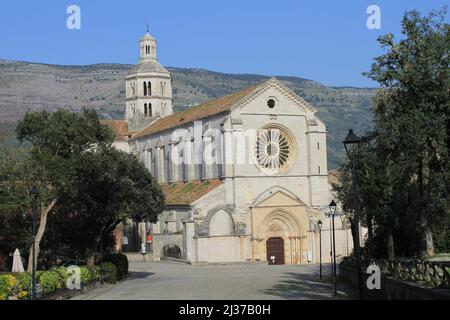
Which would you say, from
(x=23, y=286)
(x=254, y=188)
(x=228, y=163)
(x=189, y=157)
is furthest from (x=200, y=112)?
(x=23, y=286)

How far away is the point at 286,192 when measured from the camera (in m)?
68.4

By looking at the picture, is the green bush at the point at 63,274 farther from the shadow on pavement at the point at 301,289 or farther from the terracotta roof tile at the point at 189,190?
the terracotta roof tile at the point at 189,190

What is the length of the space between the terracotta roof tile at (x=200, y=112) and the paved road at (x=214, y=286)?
17.6 metres

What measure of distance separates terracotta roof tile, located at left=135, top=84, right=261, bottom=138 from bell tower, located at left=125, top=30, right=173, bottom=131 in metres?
2.69

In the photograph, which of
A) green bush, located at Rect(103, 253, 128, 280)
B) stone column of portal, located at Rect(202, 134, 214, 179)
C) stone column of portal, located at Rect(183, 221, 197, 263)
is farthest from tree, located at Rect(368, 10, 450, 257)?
stone column of portal, located at Rect(202, 134, 214, 179)

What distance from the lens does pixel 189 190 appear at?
71.4 m

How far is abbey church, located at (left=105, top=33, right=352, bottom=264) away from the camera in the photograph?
65.5 m

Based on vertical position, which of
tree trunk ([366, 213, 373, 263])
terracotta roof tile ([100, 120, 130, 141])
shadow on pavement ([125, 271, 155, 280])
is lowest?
shadow on pavement ([125, 271, 155, 280])

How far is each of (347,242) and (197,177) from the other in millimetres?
16170

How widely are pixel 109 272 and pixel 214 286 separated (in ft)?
24.7

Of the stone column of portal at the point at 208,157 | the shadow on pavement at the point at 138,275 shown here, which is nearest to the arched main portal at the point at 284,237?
the stone column of portal at the point at 208,157

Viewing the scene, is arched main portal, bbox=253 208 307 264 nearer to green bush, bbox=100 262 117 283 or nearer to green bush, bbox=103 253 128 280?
green bush, bbox=103 253 128 280

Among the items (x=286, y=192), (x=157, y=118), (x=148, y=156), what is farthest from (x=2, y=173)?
(x=157, y=118)

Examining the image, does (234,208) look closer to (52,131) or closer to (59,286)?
(52,131)
